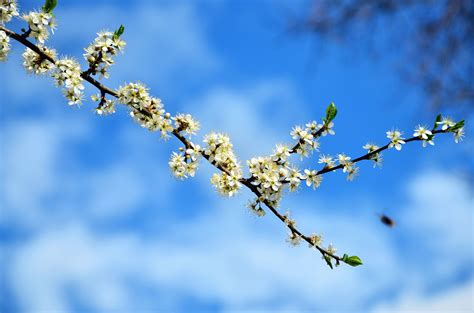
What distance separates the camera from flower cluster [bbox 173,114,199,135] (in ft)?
8.68

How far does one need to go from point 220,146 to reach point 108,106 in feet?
1.95

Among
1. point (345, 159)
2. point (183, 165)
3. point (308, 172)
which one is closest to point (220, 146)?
point (183, 165)

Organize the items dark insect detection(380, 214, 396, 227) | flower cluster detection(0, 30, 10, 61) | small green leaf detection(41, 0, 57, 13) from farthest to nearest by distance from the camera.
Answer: dark insect detection(380, 214, 396, 227)
small green leaf detection(41, 0, 57, 13)
flower cluster detection(0, 30, 10, 61)

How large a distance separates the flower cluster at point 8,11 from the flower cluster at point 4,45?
0.28 ft

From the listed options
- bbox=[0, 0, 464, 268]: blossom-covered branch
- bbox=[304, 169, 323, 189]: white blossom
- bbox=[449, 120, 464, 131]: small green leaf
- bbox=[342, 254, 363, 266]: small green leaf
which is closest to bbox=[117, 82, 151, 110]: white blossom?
bbox=[0, 0, 464, 268]: blossom-covered branch

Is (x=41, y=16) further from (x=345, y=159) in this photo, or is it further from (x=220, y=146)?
(x=345, y=159)

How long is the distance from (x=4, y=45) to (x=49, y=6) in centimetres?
28

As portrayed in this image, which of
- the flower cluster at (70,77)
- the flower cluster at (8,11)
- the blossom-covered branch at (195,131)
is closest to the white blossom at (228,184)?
the blossom-covered branch at (195,131)

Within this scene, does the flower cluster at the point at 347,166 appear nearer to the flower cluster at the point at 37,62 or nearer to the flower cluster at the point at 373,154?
the flower cluster at the point at 373,154

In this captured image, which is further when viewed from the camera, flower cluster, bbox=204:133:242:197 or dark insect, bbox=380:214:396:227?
dark insect, bbox=380:214:396:227

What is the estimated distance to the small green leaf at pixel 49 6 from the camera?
2.56 meters

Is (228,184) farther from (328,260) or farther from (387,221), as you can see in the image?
(387,221)

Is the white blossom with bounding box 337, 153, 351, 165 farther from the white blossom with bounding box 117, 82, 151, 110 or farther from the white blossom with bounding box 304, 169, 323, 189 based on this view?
the white blossom with bounding box 117, 82, 151, 110

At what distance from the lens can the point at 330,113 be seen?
8.52ft
